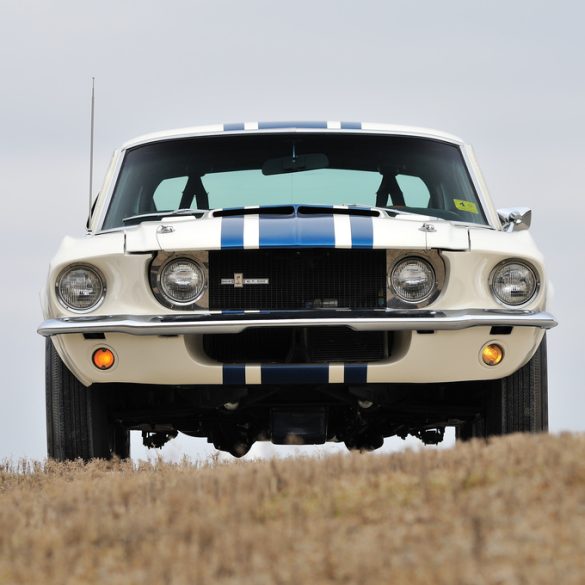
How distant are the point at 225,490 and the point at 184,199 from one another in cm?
355

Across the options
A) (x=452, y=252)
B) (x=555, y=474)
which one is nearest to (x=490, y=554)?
(x=555, y=474)

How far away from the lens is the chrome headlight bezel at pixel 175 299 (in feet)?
19.6

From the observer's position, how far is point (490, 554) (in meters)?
3.09

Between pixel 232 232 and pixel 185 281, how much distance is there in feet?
1.15

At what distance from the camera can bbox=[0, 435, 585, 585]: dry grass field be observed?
308 cm

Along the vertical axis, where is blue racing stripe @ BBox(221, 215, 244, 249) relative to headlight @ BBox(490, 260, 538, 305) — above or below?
above

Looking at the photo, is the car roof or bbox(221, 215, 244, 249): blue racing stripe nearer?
bbox(221, 215, 244, 249): blue racing stripe

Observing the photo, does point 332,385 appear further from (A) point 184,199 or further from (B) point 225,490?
(B) point 225,490

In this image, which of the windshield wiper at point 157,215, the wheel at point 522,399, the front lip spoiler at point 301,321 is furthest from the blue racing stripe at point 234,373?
the wheel at point 522,399

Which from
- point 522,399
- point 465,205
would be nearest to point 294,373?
point 522,399

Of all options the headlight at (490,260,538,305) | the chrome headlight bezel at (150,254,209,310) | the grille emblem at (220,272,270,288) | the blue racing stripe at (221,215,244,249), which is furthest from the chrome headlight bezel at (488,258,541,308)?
the chrome headlight bezel at (150,254,209,310)

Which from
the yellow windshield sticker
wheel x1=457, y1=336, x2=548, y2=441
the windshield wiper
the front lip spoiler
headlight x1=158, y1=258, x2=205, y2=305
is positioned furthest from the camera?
the yellow windshield sticker

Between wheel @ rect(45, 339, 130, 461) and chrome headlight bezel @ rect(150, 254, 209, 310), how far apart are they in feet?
2.67

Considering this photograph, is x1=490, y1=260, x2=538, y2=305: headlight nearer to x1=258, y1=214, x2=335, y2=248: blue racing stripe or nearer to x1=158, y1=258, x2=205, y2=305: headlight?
x1=258, y1=214, x2=335, y2=248: blue racing stripe
